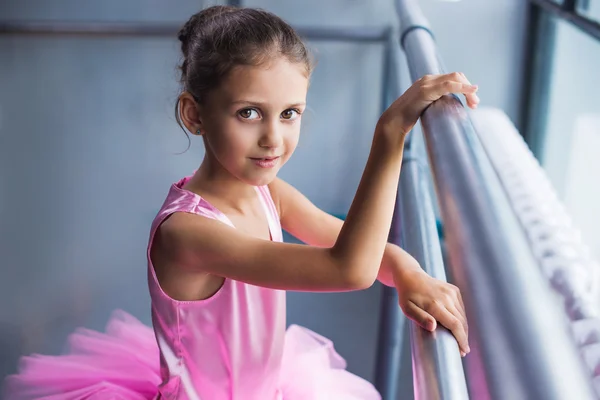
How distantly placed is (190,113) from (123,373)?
Answer: 1.17ft

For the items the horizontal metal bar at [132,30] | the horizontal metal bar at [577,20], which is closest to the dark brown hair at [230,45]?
the horizontal metal bar at [577,20]

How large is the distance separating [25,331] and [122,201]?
0.42 meters

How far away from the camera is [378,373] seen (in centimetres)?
111

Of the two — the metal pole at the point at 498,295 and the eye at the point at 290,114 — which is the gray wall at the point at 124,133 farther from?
the metal pole at the point at 498,295

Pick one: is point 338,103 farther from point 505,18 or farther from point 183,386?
point 183,386

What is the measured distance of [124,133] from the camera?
1.75m

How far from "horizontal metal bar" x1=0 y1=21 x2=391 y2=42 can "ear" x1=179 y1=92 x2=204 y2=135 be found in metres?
0.82

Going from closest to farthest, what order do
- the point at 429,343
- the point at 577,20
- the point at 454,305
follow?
the point at 429,343 < the point at 454,305 < the point at 577,20

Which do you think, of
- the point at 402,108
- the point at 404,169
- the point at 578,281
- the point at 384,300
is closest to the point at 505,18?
the point at 384,300

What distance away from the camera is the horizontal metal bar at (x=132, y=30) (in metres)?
1.47

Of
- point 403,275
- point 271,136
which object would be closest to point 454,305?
point 403,275

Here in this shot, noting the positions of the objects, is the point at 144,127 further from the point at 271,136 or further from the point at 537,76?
the point at 271,136

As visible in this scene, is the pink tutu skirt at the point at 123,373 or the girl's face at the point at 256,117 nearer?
the girl's face at the point at 256,117

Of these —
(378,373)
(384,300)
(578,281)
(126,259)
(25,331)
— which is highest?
(126,259)
